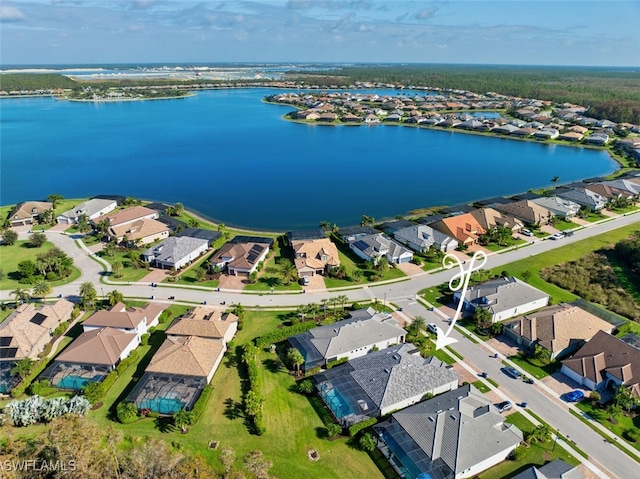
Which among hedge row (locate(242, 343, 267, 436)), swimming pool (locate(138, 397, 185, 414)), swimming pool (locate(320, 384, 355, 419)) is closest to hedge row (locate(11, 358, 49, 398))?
swimming pool (locate(138, 397, 185, 414))

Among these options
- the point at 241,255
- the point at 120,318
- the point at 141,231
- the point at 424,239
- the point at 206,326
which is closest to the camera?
the point at 206,326

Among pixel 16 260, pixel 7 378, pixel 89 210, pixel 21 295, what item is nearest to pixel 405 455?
pixel 7 378

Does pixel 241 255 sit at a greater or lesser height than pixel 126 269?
greater

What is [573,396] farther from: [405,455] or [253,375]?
[253,375]

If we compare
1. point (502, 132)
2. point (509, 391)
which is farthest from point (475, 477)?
point (502, 132)

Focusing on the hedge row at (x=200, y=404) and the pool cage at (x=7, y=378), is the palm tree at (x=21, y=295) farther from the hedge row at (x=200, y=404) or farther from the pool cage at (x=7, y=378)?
the hedge row at (x=200, y=404)

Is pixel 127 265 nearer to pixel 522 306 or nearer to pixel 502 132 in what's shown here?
pixel 522 306
